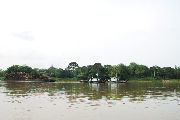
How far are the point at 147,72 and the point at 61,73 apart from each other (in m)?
37.3

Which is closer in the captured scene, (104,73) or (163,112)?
(163,112)

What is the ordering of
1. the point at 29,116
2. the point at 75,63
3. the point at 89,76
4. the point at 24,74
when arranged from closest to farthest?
1. the point at 29,116
2. the point at 89,76
3. the point at 24,74
4. the point at 75,63

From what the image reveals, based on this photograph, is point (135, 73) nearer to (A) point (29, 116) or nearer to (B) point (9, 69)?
(B) point (9, 69)

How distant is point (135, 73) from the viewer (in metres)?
146

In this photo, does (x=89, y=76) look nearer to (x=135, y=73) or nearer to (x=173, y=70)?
(x=135, y=73)

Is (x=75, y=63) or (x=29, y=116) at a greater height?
(x=75, y=63)

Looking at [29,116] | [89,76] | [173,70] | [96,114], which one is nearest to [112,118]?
[96,114]

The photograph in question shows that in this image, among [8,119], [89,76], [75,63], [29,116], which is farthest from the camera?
[75,63]

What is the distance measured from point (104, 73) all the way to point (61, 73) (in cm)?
4001

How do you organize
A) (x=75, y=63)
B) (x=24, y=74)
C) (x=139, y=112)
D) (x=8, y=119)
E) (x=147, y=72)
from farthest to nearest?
(x=75, y=63) < (x=147, y=72) < (x=24, y=74) < (x=139, y=112) < (x=8, y=119)

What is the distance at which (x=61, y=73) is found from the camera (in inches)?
6201

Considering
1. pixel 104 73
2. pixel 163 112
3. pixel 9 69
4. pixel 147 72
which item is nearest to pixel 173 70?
pixel 147 72

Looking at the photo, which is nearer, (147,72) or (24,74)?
(24,74)

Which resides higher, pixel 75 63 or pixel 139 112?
pixel 75 63
